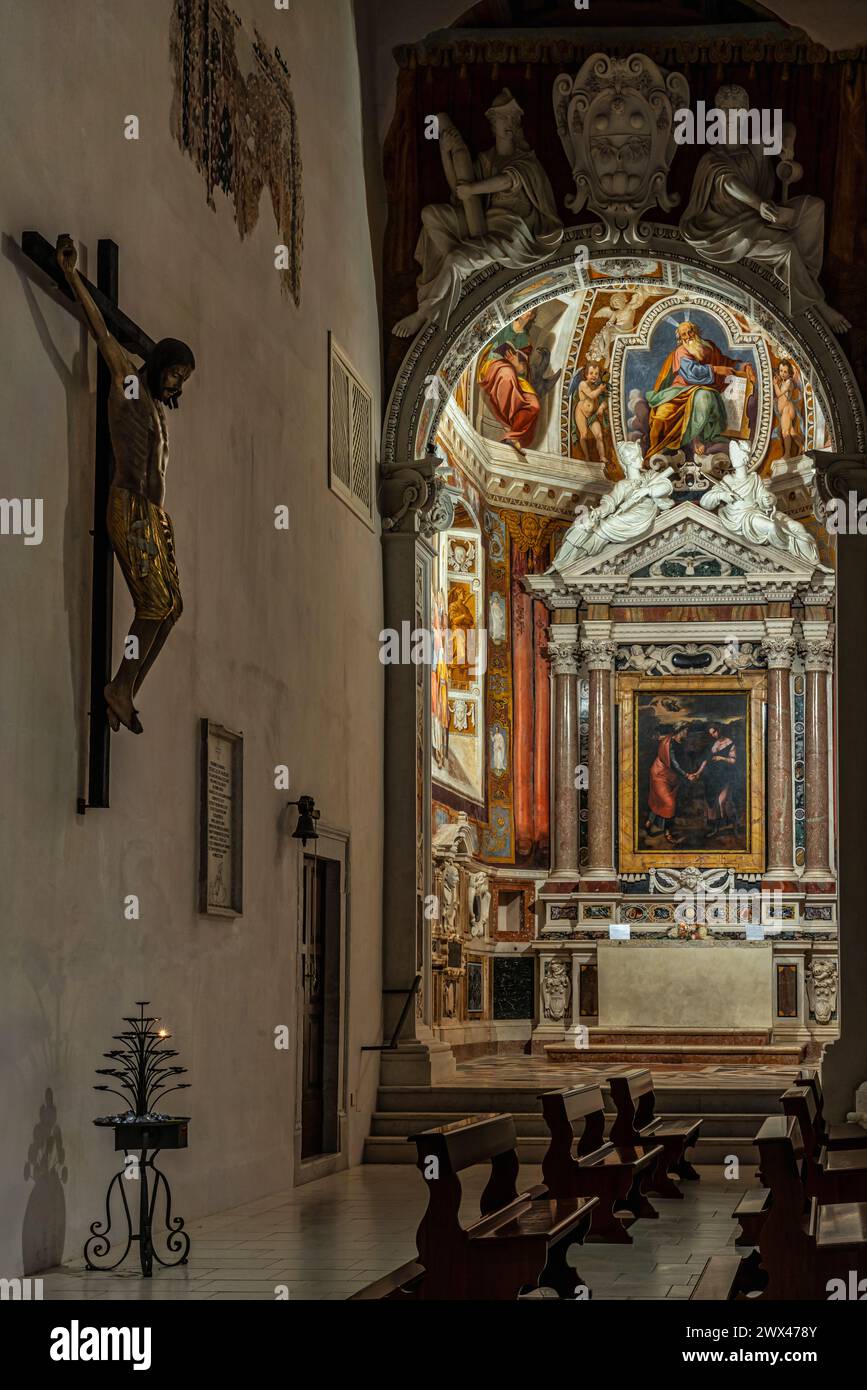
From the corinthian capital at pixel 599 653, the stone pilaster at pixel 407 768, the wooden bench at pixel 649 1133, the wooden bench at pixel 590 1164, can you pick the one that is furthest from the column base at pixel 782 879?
the wooden bench at pixel 590 1164

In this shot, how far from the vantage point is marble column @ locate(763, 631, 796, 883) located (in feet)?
67.7

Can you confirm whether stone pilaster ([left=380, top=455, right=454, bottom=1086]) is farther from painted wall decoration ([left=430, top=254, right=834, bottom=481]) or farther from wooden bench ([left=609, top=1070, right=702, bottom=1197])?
painted wall decoration ([left=430, top=254, right=834, bottom=481])

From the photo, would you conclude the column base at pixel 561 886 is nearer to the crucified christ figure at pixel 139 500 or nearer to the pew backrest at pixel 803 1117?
the pew backrest at pixel 803 1117

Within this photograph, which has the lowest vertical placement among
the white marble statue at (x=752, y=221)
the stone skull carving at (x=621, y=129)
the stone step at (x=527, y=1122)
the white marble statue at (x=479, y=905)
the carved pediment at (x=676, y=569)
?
the stone step at (x=527, y=1122)

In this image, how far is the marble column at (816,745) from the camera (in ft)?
67.6

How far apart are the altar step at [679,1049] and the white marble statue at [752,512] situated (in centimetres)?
523

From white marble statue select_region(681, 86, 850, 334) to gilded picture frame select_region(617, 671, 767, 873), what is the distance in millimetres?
7051

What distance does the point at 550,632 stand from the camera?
2130cm

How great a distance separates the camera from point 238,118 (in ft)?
35.8

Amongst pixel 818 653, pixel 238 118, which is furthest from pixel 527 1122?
pixel 818 653

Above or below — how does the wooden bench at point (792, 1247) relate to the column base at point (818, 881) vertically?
below

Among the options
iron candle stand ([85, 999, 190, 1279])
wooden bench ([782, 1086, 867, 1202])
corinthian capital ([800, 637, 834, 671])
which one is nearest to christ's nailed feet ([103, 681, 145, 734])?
iron candle stand ([85, 999, 190, 1279])

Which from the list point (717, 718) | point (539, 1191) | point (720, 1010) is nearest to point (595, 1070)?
point (720, 1010)
